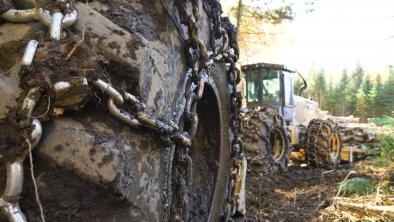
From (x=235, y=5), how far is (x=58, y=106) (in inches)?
553

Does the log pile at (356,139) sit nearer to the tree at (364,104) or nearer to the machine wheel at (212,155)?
the machine wheel at (212,155)

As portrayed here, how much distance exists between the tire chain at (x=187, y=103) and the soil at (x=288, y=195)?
0.71 metres

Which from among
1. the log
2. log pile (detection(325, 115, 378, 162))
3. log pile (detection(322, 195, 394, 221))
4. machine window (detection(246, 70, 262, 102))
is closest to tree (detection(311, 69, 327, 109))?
log pile (detection(325, 115, 378, 162))

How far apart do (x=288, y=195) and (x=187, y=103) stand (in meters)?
4.36

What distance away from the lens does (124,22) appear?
137 centimetres

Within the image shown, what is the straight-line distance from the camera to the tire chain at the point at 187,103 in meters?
1.19

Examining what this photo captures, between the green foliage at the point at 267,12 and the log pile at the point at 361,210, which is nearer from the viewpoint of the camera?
the log pile at the point at 361,210

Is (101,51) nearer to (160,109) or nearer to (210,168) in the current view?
(160,109)

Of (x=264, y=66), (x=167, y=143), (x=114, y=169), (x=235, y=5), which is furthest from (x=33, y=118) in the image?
(x=235, y=5)

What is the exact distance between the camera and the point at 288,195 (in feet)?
18.6

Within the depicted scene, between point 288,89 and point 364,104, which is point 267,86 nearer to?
point 288,89

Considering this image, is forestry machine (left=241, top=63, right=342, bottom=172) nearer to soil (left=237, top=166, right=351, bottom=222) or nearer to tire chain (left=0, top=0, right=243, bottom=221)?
soil (left=237, top=166, right=351, bottom=222)

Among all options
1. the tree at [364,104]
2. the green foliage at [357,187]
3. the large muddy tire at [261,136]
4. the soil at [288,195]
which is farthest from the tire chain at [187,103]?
the tree at [364,104]

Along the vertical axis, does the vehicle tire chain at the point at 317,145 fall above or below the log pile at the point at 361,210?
above
